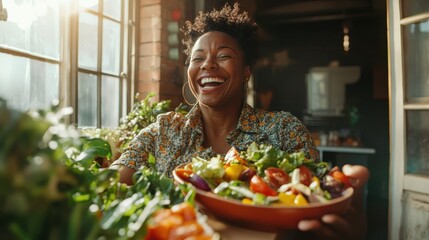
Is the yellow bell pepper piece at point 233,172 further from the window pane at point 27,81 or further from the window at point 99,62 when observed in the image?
the window at point 99,62

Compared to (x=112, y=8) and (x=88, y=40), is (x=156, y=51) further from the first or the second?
(x=88, y=40)

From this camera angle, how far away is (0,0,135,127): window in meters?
1.78

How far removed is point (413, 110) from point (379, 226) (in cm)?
211

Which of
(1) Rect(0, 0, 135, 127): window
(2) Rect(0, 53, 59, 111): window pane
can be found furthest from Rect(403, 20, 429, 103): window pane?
(2) Rect(0, 53, 59, 111): window pane

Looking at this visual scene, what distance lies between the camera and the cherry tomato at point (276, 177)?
0.86m

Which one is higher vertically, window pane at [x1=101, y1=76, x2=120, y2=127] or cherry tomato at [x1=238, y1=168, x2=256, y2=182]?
window pane at [x1=101, y1=76, x2=120, y2=127]

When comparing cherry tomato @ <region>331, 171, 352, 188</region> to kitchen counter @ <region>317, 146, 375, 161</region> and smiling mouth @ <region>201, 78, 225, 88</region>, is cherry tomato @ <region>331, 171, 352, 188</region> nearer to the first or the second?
smiling mouth @ <region>201, 78, 225, 88</region>

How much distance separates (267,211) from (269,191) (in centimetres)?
9

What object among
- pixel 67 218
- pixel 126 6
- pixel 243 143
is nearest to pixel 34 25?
pixel 126 6

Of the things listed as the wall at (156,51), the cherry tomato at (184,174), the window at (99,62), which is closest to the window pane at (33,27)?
the window at (99,62)

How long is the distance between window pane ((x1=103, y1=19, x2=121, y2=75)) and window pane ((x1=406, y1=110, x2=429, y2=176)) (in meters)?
2.01

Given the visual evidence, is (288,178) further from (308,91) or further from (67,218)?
(308,91)

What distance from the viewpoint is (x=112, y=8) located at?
255cm

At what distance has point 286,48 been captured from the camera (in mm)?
6508
